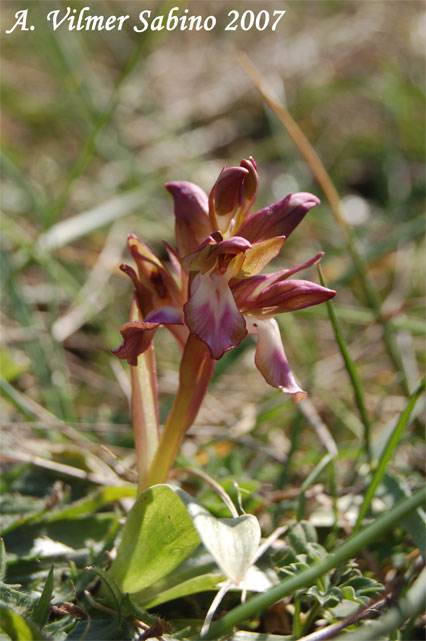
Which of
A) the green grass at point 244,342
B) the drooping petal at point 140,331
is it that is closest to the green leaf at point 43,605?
the green grass at point 244,342

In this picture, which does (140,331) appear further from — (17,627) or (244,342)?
(244,342)

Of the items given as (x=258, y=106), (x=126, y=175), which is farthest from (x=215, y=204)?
(x=258, y=106)

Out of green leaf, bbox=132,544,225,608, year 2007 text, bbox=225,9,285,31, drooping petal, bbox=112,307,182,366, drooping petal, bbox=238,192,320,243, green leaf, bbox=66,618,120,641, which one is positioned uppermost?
year 2007 text, bbox=225,9,285,31

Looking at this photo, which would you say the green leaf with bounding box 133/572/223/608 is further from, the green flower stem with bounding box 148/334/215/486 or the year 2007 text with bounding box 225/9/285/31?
the year 2007 text with bounding box 225/9/285/31

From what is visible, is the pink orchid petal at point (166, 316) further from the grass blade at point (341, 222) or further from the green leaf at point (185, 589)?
the grass blade at point (341, 222)

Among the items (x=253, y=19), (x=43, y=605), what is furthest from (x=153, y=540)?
(x=253, y=19)

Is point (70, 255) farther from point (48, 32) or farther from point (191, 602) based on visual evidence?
point (191, 602)

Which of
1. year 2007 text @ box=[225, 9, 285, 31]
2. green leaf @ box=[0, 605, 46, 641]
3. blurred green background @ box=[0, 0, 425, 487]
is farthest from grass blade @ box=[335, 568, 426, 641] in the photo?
year 2007 text @ box=[225, 9, 285, 31]
